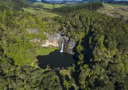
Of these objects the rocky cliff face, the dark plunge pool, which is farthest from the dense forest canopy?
the dark plunge pool

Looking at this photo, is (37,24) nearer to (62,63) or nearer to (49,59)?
(49,59)

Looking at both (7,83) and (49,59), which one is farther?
(49,59)

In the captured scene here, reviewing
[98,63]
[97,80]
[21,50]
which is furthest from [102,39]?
[21,50]

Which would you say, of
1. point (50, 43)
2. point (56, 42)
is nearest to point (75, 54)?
point (56, 42)

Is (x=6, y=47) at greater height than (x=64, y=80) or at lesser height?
greater

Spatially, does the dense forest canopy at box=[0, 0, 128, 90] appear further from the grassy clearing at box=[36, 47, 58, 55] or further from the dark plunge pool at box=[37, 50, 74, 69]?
the dark plunge pool at box=[37, 50, 74, 69]

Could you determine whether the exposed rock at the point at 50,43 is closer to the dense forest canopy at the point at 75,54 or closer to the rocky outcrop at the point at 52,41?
the rocky outcrop at the point at 52,41
